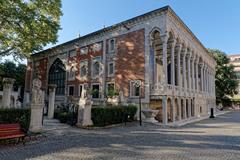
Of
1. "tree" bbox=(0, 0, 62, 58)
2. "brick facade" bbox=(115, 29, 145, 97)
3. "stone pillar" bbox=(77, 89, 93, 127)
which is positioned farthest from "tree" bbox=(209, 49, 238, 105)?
"stone pillar" bbox=(77, 89, 93, 127)

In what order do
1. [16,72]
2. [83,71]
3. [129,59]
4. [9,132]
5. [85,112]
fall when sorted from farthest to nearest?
[16,72] → [83,71] → [129,59] → [85,112] → [9,132]

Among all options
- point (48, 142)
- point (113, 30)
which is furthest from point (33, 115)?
point (113, 30)

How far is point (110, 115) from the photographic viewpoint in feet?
51.8

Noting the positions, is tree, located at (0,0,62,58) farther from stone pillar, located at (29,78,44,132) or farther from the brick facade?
stone pillar, located at (29,78,44,132)

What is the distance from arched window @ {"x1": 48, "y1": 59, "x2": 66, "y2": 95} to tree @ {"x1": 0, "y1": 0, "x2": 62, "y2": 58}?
1050 centimetres

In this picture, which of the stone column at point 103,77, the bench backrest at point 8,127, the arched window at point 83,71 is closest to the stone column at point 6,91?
the bench backrest at point 8,127

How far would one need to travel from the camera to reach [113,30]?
24703 mm

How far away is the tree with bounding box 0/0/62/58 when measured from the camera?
56.3ft

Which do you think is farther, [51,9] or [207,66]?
[207,66]

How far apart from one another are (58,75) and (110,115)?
2014cm

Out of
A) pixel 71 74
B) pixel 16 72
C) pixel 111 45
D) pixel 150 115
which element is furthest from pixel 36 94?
pixel 16 72

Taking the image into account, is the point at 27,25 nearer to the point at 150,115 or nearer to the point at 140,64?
the point at 140,64

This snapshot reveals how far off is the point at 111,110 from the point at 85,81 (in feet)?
42.3

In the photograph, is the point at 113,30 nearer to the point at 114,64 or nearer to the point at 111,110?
the point at 114,64
